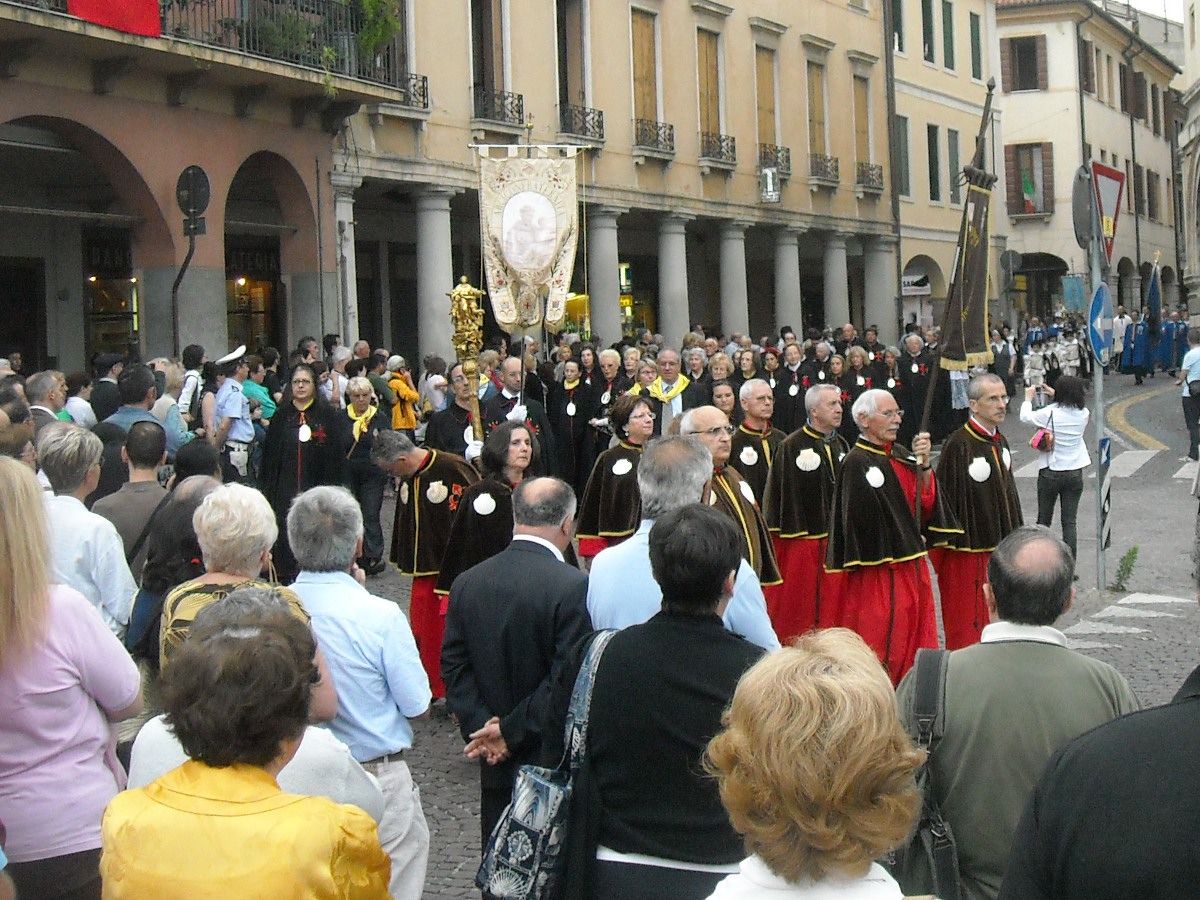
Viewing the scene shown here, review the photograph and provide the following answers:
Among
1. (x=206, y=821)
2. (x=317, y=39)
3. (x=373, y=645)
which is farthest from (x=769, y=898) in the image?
(x=317, y=39)

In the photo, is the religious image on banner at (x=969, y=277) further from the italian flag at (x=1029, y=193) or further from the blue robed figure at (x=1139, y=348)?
the italian flag at (x=1029, y=193)

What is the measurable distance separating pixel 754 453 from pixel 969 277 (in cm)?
211

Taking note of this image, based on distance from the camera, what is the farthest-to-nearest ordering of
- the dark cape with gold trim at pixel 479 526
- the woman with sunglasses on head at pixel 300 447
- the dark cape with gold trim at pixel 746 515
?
the woman with sunglasses on head at pixel 300 447 → the dark cape with gold trim at pixel 479 526 → the dark cape with gold trim at pixel 746 515

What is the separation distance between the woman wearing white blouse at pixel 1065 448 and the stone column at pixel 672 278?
17.0 meters

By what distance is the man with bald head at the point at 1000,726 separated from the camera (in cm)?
377

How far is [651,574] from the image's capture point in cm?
493

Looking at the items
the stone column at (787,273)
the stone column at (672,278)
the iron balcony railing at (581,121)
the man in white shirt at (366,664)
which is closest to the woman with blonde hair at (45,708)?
the man in white shirt at (366,664)

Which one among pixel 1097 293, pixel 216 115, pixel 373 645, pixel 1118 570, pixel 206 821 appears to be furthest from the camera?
pixel 216 115

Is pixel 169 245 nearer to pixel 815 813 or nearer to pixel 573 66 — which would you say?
pixel 573 66

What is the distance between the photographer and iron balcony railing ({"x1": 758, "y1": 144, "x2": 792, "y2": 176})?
3231 centimetres

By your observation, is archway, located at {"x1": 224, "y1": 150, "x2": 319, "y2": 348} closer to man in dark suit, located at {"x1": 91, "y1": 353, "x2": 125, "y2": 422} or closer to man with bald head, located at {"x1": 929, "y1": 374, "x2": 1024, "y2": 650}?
man in dark suit, located at {"x1": 91, "y1": 353, "x2": 125, "y2": 422}

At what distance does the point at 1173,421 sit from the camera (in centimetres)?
2825

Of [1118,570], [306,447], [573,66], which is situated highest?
[573,66]

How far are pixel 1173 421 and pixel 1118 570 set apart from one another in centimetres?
1597
